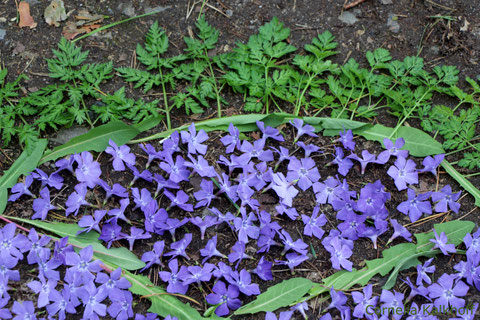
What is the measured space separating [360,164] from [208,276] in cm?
129

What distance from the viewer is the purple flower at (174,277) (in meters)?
2.90

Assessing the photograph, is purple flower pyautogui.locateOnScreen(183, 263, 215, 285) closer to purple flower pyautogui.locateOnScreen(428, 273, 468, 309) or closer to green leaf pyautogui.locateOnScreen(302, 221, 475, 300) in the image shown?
green leaf pyautogui.locateOnScreen(302, 221, 475, 300)

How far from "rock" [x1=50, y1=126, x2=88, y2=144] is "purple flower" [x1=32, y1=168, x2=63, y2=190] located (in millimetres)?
293

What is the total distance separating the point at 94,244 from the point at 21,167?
716 millimetres

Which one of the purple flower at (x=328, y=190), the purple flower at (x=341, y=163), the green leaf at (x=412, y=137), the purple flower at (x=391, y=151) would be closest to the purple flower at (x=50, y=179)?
the purple flower at (x=328, y=190)

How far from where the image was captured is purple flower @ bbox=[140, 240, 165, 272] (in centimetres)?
296

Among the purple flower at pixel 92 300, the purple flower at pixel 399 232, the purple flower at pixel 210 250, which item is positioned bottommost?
the purple flower at pixel 399 232

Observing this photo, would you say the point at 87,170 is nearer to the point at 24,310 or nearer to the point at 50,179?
the point at 50,179

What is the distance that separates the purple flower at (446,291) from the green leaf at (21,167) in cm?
258

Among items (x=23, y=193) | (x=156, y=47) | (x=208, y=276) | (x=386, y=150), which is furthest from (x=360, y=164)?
(x=23, y=193)

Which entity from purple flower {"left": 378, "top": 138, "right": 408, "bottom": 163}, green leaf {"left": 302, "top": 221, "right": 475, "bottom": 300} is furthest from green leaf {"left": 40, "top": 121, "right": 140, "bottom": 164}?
purple flower {"left": 378, "top": 138, "right": 408, "bottom": 163}

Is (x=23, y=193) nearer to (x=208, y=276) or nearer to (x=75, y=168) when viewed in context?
(x=75, y=168)

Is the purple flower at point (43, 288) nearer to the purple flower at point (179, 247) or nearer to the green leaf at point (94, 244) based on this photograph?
the green leaf at point (94, 244)

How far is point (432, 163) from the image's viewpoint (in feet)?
10.9
